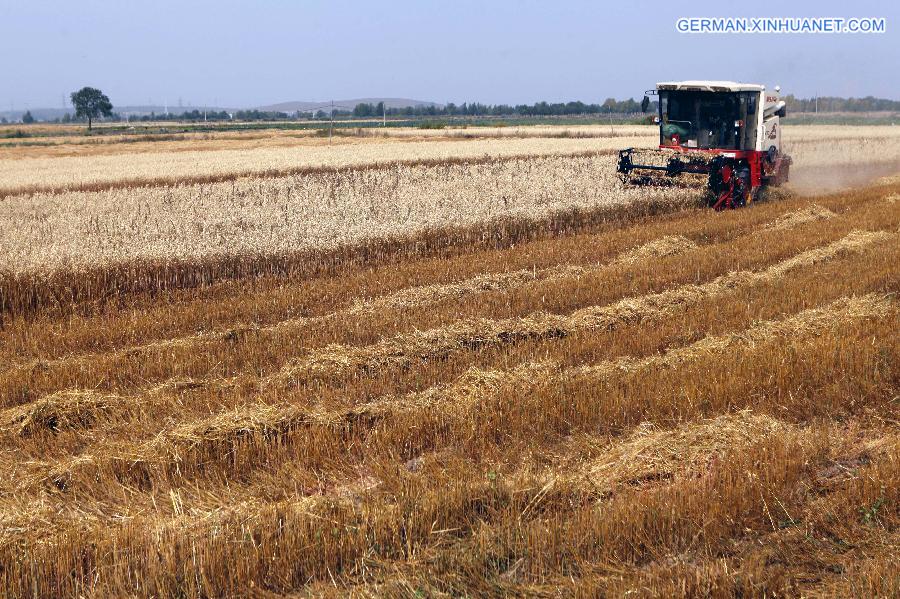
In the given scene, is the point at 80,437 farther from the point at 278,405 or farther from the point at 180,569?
the point at 180,569

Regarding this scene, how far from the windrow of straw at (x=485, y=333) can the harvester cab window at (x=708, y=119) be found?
390 inches

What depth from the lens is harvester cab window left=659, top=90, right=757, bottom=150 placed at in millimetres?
20312

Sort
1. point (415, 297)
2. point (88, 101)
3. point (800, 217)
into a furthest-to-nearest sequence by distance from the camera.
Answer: point (88, 101)
point (800, 217)
point (415, 297)

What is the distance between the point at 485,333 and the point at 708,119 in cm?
1411

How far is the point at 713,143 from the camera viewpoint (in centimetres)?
2072

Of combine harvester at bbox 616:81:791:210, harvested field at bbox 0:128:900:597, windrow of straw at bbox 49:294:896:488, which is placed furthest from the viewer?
combine harvester at bbox 616:81:791:210

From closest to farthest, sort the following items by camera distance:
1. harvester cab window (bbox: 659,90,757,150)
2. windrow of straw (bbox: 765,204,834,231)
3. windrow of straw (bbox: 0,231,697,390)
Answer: windrow of straw (bbox: 0,231,697,390), windrow of straw (bbox: 765,204,834,231), harvester cab window (bbox: 659,90,757,150)

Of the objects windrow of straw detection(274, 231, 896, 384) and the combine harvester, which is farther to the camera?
the combine harvester

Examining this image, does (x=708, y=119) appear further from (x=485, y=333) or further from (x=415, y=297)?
(x=485, y=333)

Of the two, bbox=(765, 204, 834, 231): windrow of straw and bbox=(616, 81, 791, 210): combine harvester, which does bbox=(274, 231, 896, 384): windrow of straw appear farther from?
bbox=(616, 81, 791, 210): combine harvester

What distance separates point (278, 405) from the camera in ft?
22.2

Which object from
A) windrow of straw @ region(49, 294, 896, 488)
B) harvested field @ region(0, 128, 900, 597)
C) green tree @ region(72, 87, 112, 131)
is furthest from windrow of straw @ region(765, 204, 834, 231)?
green tree @ region(72, 87, 112, 131)

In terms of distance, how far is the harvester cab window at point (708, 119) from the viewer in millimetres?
20312

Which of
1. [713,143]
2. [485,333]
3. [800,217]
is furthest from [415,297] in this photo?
[713,143]
